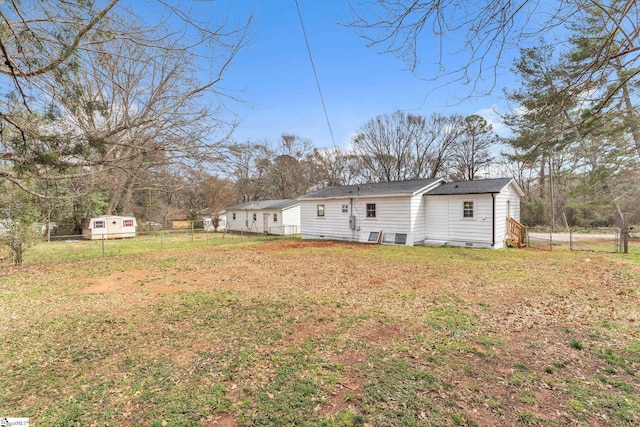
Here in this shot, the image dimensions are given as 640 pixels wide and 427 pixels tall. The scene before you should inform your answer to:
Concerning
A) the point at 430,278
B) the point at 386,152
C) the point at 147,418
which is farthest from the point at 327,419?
the point at 386,152

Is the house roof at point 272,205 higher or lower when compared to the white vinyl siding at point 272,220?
higher

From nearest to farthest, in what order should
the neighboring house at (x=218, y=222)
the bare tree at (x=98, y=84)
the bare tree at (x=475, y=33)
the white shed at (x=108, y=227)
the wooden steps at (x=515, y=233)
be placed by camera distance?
the bare tree at (x=475, y=33), the bare tree at (x=98, y=84), the wooden steps at (x=515, y=233), the white shed at (x=108, y=227), the neighboring house at (x=218, y=222)

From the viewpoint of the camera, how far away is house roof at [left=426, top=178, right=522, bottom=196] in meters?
11.6

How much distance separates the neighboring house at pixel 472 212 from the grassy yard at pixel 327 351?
477cm

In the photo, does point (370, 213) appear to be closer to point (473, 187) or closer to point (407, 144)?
point (473, 187)

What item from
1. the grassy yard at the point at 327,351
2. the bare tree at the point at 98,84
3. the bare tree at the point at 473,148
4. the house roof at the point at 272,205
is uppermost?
the bare tree at the point at 473,148

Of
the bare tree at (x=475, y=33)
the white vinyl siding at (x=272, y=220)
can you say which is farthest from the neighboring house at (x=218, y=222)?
the bare tree at (x=475, y=33)

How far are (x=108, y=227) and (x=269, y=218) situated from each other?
11.2 metres

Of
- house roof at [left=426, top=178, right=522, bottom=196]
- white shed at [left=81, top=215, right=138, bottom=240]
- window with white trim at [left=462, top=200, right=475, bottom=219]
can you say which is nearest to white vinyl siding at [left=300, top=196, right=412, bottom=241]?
house roof at [left=426, top=178, right=522, bottom=196]

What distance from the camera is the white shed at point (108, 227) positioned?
2002 cm

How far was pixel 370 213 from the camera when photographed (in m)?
14.5

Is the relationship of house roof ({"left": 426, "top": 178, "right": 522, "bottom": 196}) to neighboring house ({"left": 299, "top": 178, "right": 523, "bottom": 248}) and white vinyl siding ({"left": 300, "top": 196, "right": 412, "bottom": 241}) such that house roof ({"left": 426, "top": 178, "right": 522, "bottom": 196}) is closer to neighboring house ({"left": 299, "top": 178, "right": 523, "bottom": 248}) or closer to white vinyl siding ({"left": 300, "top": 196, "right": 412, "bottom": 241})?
neighboring house ({"left": 299, "top": 178, "right": 523, "bottom": 248})

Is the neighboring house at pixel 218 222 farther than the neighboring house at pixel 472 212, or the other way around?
the neighboring house at pixel 218 222

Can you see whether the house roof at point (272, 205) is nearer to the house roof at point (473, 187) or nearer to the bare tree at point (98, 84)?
the house roof at point (473, 187)
